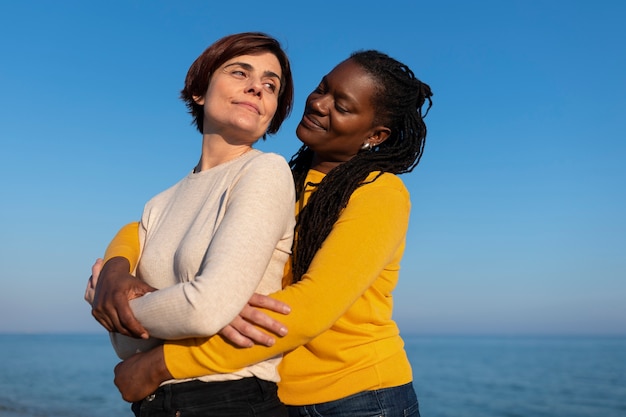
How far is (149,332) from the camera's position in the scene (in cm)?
198

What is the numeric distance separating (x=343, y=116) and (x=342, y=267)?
2.86ft

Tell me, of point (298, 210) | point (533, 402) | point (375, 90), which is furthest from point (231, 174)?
point (533, 402)

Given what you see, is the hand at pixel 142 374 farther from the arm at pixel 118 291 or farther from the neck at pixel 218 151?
the neck at pixel 218 151

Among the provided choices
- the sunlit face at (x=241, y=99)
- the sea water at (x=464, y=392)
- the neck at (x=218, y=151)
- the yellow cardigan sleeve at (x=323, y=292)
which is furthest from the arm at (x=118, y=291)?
the sea water at (x=464, y=392)

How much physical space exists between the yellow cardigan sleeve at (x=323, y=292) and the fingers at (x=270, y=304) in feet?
0.05

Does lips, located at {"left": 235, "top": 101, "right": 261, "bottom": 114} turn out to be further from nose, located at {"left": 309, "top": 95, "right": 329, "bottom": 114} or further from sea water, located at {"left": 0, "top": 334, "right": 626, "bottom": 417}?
sea water, located at {"left": 0, "top": 334, "right": 626, "bottom": 417}

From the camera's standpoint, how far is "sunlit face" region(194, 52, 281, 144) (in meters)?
2.37

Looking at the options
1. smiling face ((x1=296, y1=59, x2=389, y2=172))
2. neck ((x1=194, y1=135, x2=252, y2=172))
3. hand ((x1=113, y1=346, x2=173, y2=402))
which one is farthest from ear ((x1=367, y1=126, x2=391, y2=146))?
hand ((x1=113, y1=346, x2=173, y2=402))

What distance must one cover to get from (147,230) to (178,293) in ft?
2.31

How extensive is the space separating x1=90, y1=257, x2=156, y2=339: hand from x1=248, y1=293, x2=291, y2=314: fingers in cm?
36

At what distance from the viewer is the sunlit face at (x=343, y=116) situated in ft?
8.83

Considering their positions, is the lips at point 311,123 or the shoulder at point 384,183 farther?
the lips at point 311,123

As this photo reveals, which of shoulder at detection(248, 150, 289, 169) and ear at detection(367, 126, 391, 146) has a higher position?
ear at detection(367, 126, 391, 146)

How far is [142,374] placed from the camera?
6.52ft
